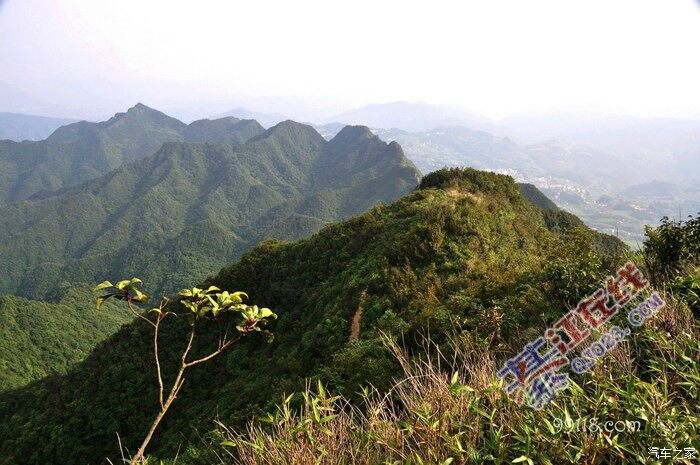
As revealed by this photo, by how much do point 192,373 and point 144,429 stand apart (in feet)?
11.1

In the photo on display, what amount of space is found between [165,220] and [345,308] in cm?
15924

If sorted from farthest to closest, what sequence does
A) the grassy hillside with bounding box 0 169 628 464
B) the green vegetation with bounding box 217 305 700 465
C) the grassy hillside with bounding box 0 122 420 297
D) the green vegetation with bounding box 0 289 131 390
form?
1. the grassy hillside with bounding box 0 122 420 297
2. the green vegetation with bounding box 0 289 131 390
3. the grassy hillside with bounding box 0 169 628 464
4. the green vegetation with bounding box 217 305 700 465

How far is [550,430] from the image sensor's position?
2369mm

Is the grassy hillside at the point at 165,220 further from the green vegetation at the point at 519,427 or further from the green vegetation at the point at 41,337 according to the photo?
the green vegetation at the point at 519,427

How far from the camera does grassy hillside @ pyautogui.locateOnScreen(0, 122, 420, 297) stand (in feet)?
364

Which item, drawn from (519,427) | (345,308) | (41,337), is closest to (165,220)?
(41,337)

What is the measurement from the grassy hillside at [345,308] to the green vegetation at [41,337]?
28.6 metres

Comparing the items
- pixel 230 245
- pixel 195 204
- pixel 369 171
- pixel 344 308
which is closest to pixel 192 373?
pixel 344 308

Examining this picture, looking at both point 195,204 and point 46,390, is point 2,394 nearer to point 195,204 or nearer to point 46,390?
point 46,390

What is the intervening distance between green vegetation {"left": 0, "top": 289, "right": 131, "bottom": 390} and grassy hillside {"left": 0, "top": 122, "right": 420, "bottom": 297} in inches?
1222

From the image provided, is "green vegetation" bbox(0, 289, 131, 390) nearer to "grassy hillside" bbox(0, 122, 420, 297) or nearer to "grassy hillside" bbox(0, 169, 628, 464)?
"grassy hillside" bbox(0, 169, 628, 464)

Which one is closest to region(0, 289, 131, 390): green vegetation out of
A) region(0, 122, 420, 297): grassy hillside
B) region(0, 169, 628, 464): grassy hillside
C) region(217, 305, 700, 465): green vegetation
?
region(0, 169, 628, 464): grassy hillside

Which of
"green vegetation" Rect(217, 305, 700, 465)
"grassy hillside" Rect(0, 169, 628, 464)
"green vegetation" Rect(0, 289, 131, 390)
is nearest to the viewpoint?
"green vegetation" Rect(217, 305, 700, 465)

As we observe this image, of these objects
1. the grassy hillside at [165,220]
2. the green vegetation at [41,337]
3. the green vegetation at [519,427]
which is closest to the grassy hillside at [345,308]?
the green vegetation at [519,427]
